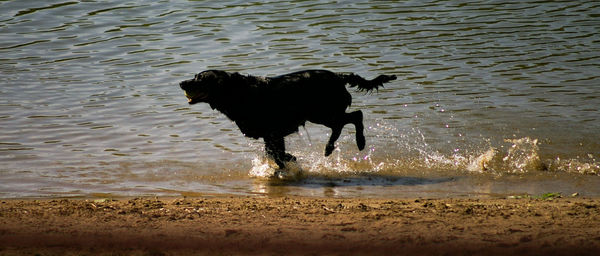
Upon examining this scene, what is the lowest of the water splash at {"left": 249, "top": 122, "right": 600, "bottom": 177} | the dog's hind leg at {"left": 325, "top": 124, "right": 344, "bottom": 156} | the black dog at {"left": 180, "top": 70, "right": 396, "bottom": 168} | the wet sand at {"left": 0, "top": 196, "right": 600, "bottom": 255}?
the water splash at {"left": 249, "top": 122, "right": 600, "bottom": 177}

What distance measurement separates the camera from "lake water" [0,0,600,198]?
27.7 feet

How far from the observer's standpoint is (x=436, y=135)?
9.91 m

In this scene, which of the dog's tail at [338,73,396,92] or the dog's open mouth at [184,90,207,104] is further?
the dog's tail at [338,73,396,92]

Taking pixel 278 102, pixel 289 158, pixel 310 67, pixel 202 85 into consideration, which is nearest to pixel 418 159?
pixel 289 158

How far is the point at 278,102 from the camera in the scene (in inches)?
340

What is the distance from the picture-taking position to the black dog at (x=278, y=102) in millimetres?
8430

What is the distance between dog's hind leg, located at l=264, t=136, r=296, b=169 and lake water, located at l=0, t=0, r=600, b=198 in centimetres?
27

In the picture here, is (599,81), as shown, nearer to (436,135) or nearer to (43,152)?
(436,135)

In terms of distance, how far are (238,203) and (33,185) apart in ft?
8.34

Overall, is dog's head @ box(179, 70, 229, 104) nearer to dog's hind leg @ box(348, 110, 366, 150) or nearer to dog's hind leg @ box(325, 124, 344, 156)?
dog's hind leg @ box(325, 124, 344, 156)

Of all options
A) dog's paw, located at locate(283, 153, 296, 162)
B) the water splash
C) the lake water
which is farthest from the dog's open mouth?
dog's paw, located at locate(283, 153, 296, 162)

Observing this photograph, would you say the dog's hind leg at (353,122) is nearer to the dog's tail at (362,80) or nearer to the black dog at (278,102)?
the black dog at (278,102)

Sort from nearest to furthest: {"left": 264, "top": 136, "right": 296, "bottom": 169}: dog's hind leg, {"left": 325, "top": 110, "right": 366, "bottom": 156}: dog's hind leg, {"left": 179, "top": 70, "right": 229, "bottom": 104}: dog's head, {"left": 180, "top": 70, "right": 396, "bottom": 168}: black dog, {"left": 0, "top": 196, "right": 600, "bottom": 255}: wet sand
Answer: {"left": 0, "top": 196, "right": 600, "bottom": 255}: wet sand < {"left": 179, "top": 70, "right": 229, "bottom": 104}: dog's head < {"left": 180, "top": 70, "right": 396, "bottom": 168}: black dog < {"left": 264, "top": 136, "right": 296, "bottom": 169}: dog's hind leg < {"left": 325, "top": 110, "right": 366, "bottom": 156}: dog's hind leg

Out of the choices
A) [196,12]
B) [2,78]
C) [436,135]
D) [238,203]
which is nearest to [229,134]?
[436,135]
